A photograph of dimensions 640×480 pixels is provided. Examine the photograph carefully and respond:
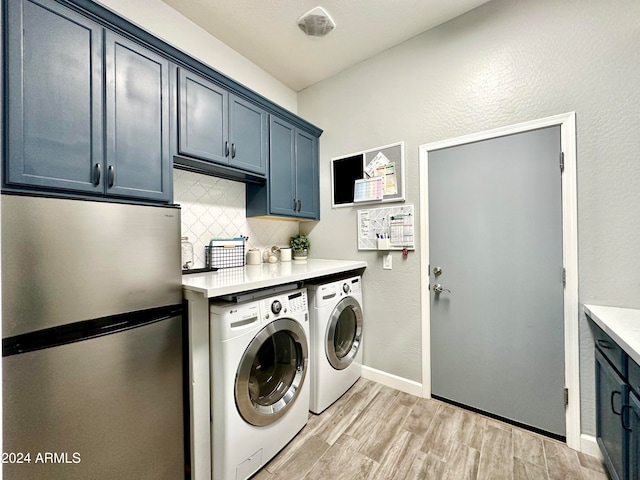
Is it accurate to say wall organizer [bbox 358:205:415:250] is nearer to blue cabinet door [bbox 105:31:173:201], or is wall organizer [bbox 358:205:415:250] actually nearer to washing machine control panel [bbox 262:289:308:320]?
washing machine control panel [bbox 262:289:308:320]

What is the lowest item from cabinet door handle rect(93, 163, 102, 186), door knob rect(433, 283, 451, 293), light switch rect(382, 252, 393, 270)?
door knob rect(433, 283, 451, 293)

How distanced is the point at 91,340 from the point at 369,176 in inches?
86.9

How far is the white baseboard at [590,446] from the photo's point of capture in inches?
61.7

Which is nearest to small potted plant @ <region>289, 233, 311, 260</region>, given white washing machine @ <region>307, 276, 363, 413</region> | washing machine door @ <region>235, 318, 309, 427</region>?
white washing machine @ <region>307, 276, 363, 413</region>

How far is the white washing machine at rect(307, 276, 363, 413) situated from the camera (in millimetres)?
1948

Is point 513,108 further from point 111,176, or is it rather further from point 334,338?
point 111,176

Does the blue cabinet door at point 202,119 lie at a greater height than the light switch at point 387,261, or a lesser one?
greater

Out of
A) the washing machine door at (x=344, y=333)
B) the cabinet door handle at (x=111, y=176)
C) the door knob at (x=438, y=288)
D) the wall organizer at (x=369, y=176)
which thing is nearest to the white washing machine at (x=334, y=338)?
the washing machine door at (x=344, y=333)

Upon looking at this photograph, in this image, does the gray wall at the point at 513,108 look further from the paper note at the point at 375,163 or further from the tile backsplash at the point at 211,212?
the tile backsplash at the point at 211,212

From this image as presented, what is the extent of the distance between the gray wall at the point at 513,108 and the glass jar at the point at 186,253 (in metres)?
1.35

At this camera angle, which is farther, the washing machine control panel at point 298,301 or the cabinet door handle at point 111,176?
the washing machine control panel at point 298,301

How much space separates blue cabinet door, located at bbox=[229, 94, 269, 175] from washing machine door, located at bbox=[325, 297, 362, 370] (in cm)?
132

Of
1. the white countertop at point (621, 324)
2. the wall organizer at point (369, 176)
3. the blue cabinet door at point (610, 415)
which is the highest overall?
the wall organizer at point (369, 176)

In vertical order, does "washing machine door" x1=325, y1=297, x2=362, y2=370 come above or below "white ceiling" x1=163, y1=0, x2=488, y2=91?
below
